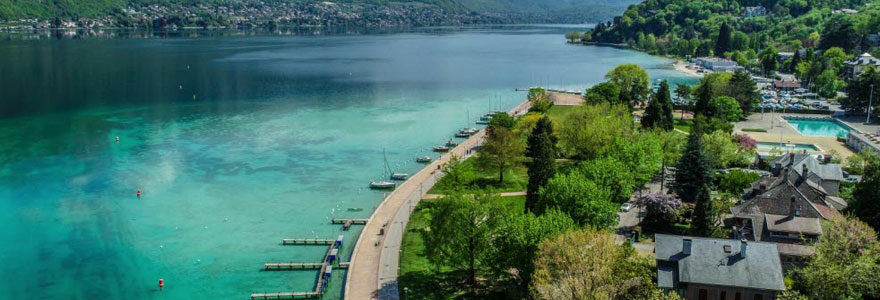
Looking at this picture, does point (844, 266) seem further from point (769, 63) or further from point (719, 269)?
point (769, 63)

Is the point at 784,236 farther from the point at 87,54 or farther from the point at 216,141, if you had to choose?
the point at 87,54

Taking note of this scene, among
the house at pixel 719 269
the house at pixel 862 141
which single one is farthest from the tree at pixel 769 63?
the house at pixel 719 269

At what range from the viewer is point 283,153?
207 ft

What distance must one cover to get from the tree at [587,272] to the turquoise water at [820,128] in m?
54.8

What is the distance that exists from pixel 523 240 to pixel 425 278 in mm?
6741

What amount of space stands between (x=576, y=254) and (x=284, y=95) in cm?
7988

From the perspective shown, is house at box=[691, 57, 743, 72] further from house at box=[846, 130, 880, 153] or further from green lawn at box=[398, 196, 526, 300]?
green lawn at box=[398, 196, 526, 300]

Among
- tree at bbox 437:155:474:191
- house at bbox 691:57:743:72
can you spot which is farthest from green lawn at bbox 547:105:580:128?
house at bbox 691:57:743:72

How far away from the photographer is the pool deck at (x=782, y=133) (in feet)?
208

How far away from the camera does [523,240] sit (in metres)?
30.2

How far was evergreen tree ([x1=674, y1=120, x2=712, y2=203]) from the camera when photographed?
143 ft

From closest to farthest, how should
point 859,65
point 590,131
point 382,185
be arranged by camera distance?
point 382,185 < point 590,131 < point 859,65

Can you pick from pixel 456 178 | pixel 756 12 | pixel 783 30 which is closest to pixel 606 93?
pixel 456 178

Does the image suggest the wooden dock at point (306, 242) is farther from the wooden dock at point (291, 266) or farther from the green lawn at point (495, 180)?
the green lawn at point (495, 180)
